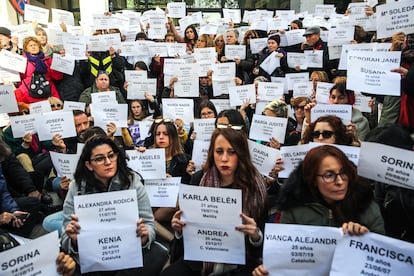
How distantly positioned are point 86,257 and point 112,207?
0.39 metres

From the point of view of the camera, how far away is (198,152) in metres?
4.05

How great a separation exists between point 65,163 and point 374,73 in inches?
131

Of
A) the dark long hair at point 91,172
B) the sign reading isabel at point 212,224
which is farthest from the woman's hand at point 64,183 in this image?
the sign reading isabel at point 212,224

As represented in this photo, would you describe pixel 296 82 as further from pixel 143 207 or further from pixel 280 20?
pixel 143 207

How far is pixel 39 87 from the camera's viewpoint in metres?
6.39

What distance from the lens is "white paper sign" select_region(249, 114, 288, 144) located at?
4332mm

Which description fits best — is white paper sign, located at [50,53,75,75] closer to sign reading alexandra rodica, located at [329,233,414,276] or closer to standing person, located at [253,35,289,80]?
standing person, located at [253,35,289,80]

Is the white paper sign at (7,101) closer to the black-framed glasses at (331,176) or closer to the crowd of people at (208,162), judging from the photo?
the crowd of people at (208,162)

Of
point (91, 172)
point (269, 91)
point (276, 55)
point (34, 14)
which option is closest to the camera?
point (91, 172)

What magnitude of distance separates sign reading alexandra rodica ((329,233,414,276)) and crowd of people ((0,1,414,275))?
70mm

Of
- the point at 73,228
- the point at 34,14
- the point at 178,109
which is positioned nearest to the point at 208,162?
the point at 73,228

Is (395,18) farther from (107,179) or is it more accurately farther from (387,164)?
(107,179)

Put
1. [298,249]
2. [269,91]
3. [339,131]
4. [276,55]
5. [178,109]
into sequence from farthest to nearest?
[276,55], [269,91], [178,109], [339,131], [298,249]

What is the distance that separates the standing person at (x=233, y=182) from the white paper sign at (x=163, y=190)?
726 millimetres
